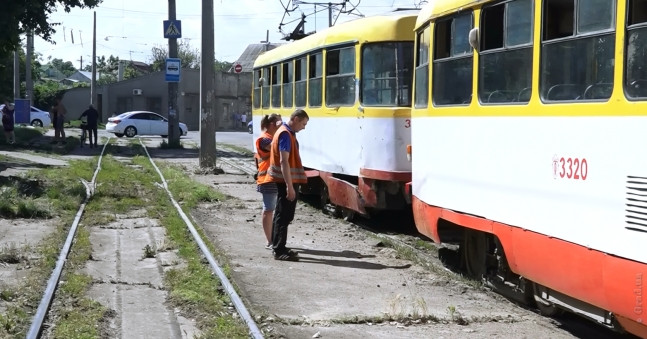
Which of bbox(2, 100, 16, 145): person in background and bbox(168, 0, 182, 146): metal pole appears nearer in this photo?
bbox(2, 100, 16, 145): person in background

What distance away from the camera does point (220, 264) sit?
401 inches

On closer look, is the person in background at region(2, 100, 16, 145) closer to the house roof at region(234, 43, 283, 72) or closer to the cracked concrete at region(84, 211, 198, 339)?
the cracked concrete at region(84, 211, 198, 339)

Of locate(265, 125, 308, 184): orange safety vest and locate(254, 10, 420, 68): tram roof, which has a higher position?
Result: locate(254, 10, 420, 68): tram roof

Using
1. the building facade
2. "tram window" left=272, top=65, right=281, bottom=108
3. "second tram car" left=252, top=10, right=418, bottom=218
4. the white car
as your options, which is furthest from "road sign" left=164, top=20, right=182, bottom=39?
the building facade

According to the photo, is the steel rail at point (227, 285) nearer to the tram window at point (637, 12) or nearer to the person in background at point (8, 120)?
the tram window at point (637, 12)

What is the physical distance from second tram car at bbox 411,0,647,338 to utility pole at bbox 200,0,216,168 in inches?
595

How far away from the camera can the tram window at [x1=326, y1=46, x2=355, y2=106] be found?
13.4 m

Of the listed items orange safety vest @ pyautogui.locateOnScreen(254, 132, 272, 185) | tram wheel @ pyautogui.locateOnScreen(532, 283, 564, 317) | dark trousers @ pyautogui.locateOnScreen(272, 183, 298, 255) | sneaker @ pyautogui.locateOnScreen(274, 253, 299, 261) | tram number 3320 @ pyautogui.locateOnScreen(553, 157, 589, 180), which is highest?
tram number 3320 @ pyautogui.locateOnScreen(553, 157, 589, 180)

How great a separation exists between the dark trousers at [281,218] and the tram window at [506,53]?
3.25m

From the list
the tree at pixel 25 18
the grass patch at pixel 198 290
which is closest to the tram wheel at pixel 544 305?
the grass patch at pixel 198 290

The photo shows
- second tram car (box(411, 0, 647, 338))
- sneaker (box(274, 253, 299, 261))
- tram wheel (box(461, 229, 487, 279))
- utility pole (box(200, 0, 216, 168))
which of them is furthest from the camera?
utility pole (box(200, 0, 216, 168))

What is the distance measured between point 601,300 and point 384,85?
6880 millimetres

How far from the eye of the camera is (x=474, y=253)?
9289mm

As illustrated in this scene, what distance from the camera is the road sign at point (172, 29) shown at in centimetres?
3159
